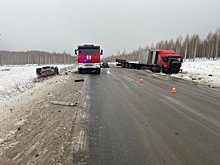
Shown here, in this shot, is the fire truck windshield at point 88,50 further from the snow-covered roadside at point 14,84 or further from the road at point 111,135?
the road at point 111,135

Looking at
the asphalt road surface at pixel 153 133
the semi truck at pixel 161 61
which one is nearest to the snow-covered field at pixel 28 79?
the semi truck at pixel 161 61

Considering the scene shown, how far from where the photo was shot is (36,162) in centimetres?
242

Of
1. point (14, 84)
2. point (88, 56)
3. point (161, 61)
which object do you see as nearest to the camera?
point (14, 84)

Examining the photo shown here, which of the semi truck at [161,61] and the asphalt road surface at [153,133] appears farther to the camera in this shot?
the semi truck at [161,61]

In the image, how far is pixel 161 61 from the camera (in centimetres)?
2027

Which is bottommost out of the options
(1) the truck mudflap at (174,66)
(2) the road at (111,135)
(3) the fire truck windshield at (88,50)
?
(2) the road at (111,135)

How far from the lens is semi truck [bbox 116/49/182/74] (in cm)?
1855

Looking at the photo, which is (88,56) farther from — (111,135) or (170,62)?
(111,135)

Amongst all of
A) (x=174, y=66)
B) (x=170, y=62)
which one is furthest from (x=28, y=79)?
(x=174, y=66)

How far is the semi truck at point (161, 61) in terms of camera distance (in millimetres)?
18547

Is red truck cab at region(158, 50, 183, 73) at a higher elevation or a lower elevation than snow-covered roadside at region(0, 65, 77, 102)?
higher

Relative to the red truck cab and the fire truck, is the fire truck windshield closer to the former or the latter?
the fire truck

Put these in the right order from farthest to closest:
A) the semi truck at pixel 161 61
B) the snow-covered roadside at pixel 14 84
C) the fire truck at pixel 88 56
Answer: the semi truck at pixel 161 61 < the fire truck at pixel 88 56 < the snow-covered roadside at pixel 14 84

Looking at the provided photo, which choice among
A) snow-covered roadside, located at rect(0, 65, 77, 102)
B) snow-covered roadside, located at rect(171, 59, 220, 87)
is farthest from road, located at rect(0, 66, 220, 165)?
snow-covered roadside, located at rect(171, 59, 220, 87)
